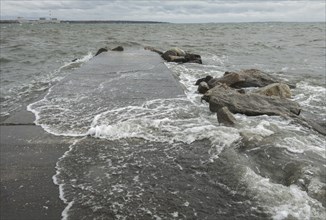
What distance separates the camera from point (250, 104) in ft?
24.8

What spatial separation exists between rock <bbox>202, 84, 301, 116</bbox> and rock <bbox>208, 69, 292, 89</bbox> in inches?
94.8

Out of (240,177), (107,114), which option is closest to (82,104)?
(107,114)

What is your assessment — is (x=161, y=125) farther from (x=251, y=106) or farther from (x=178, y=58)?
(x=178, y=58)

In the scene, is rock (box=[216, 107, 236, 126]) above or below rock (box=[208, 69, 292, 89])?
above

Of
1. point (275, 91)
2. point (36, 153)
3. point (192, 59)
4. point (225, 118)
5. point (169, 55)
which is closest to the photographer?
point (36, 153)

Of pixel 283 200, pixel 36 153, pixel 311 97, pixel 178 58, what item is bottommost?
pixel 311 97

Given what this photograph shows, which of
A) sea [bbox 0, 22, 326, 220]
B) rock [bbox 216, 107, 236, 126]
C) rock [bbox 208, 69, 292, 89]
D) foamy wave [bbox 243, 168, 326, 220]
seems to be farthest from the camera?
rock [bbox 208, 69, 292, 89]

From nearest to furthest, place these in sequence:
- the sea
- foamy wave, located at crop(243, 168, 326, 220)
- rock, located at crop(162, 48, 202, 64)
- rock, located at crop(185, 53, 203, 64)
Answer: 1. foamy wave, located at crop(243, 168, 326, 220)
2. the sea
3. rock, located at crop(162, 48, 202, 64)
4. rock, located at crop(185, 53, 203, 64)

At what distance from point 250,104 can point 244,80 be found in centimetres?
377

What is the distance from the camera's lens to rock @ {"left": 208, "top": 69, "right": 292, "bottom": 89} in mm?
10709

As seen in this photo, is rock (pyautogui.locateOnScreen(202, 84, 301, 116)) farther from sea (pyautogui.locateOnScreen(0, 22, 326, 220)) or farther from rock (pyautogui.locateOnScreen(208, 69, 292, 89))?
rock (pyautogui.locateOnScreen(208, 69, 292, 89))

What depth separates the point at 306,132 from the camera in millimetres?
6355

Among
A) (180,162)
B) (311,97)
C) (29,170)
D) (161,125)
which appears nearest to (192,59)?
(311,97)

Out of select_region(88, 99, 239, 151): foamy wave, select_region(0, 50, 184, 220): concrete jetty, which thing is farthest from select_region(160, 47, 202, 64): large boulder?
select_region(88, 99, 239, 151): foamy wave
